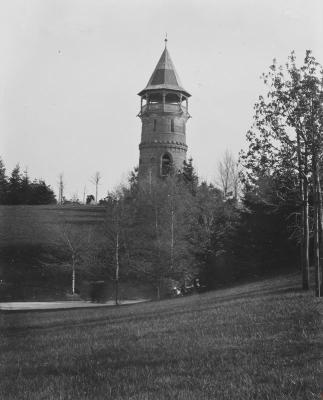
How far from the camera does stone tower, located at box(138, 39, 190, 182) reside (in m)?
53.5

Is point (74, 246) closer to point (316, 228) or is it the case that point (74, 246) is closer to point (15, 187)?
point (316, 228)

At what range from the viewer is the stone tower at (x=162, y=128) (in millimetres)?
53469

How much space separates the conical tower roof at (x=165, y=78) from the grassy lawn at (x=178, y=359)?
42291mm

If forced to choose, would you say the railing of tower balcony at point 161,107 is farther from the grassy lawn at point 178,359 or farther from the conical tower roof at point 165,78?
the grassy lawn at point 178,359

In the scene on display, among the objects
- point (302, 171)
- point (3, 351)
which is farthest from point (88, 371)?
point (302, 171)

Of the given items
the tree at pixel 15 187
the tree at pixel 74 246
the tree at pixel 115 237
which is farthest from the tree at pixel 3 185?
the tree at pixel 115 237

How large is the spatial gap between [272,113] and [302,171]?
80.2 inches

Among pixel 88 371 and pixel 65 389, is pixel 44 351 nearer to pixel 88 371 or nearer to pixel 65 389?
pixel 88 371

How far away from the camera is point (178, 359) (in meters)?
8.02

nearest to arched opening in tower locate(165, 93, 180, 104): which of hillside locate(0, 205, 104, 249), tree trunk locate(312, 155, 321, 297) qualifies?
hillside locate(0, 205, 104, 249)

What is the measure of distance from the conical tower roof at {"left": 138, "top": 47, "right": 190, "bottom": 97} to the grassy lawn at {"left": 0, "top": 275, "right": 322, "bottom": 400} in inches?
1665

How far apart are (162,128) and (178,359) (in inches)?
1838

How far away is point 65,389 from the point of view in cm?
664

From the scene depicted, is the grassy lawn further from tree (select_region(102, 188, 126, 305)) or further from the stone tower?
the stone tower
